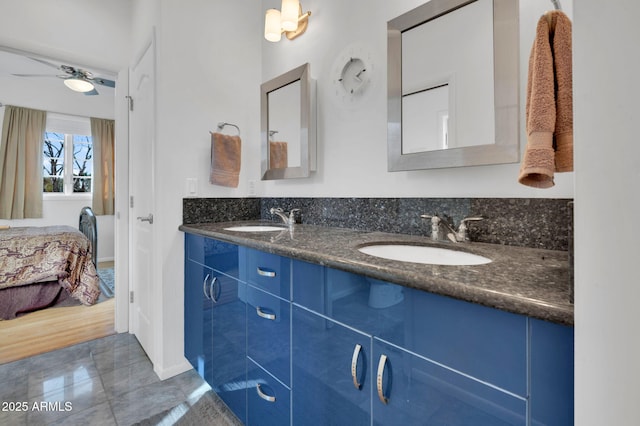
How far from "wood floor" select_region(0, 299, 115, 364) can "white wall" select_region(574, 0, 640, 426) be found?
9.38 feet

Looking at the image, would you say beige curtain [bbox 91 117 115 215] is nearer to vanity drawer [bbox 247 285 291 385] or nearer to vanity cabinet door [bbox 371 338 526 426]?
vanity drawer [bbox 247 285 291 385]

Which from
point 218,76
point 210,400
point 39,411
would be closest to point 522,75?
point 218,76

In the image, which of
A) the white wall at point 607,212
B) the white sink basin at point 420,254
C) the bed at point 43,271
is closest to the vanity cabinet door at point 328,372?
the white sink basin at point 420,254

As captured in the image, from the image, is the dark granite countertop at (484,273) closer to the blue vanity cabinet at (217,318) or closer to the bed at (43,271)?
the blue vanity cabinet at (217,318)

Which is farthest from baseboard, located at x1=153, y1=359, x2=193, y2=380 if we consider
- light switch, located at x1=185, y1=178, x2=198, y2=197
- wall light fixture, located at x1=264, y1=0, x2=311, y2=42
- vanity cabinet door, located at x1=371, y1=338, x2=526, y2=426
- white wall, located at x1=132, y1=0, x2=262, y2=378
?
wall light fixture, located at x1=264, y1=0, x2=311, y2=42

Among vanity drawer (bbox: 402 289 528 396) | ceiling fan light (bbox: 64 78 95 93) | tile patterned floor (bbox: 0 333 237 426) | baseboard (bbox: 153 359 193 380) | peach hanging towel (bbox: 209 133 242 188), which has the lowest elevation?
tile patterned floor (bbox: 0 333 237 426)

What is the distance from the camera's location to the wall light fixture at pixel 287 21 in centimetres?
178

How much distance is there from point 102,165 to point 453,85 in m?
5.45

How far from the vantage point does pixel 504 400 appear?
0.55 m

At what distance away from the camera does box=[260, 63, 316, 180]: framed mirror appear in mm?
1781

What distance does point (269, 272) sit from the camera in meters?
1.13

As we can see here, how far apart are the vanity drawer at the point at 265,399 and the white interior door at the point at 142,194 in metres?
1.00

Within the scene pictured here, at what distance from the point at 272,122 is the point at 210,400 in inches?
65.4

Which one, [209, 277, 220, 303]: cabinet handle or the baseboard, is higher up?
[209, 277, 220, 303]: cabinet handle
